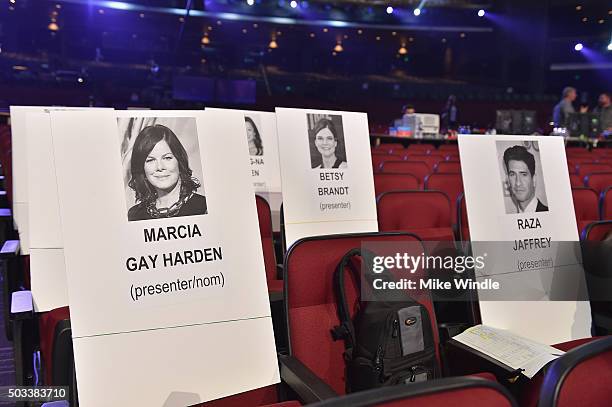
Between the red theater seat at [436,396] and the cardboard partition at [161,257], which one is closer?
the red theater seat at [436,396]

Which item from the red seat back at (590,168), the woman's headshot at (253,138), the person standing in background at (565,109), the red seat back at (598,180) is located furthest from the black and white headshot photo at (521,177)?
the person standing in background at (565,109)

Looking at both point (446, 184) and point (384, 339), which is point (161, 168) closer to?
point (384, 339)

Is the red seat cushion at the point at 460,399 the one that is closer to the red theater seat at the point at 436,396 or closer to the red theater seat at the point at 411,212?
the red theater seat at the point at 436,396

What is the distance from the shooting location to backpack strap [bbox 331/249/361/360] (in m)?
1.50

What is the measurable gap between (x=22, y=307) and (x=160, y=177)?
75 centimetres

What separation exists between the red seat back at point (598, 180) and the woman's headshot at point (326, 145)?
2409mm

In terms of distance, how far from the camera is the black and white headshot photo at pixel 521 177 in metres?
1.96

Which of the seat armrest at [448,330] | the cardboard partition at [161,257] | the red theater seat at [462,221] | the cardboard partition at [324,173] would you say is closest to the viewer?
the cardboard partition at [161,257]

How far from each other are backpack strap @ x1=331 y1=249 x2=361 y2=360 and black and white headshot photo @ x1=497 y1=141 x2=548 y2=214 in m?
0.75

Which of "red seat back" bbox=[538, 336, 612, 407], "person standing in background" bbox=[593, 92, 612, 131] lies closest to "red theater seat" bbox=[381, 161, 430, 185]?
"red seat back" bbox=[538, 336, 612, 407]

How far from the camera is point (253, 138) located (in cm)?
286

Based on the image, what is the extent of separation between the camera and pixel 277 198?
296 cm

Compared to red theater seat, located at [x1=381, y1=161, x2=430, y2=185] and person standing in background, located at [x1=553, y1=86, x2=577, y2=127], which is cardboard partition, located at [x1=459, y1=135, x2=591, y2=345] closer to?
red theater seat, located at [x1=381, y1=161, x2=430, y2=185]

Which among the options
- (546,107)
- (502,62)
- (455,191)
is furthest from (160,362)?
(502,62)
